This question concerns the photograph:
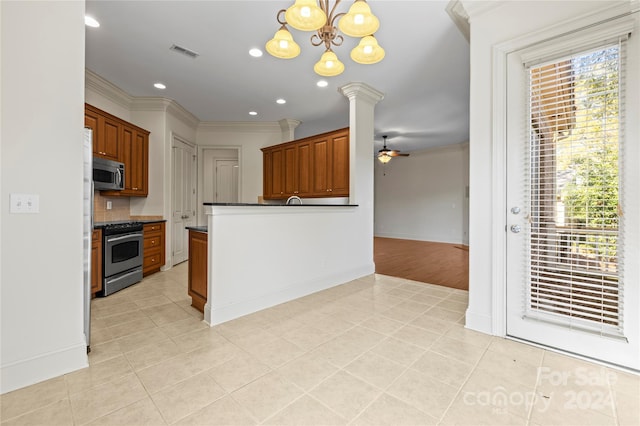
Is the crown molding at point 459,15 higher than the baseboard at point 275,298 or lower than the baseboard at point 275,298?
higher

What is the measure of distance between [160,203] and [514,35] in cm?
508

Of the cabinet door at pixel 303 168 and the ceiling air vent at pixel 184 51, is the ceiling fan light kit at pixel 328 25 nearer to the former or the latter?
the ceiling air vent at pixel 184 51

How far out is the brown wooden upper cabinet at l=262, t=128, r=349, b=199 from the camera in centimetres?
450

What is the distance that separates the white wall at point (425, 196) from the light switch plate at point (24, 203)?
853cm

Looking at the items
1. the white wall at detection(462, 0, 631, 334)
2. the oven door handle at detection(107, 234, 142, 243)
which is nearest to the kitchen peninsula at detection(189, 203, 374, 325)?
the oven door handle at detection(107, 234, 142, 243)

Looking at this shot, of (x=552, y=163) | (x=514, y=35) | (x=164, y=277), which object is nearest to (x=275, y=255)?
(x=164, y=277)

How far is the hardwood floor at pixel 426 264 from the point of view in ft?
13.8

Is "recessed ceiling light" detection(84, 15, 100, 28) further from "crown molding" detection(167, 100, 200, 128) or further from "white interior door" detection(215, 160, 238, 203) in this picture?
"white interior door" detection(215, 160, 238, 203)

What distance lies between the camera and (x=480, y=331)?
2.38m

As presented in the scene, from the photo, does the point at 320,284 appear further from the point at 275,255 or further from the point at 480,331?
the point at 480,331

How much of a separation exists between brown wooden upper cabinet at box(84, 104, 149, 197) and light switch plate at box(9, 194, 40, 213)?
2.38m

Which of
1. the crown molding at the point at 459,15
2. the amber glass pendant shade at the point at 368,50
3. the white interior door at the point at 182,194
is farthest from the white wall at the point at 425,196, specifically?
the amber glass pendant shade at the point at 368,50

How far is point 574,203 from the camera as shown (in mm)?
1991

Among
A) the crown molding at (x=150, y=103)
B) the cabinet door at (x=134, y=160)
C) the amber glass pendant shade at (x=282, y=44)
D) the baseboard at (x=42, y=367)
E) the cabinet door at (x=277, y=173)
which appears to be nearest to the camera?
the baseboard at (x=42, y=367)
